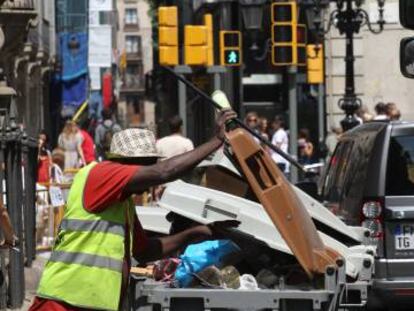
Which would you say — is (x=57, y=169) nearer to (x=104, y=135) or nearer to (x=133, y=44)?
(x=104, y=135)

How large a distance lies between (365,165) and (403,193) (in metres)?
0.44

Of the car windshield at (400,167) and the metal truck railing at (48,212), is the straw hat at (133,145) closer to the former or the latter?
the car windshield at (400,167)

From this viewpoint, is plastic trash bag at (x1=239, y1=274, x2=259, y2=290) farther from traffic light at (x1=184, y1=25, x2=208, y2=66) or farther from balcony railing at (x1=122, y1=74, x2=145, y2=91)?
balcony railing at (x1=122, y1=74, x2=145, y2=91)

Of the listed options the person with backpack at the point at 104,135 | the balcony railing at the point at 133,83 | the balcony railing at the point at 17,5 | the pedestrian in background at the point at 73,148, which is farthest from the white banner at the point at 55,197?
the balcony railing at the point at 133,83

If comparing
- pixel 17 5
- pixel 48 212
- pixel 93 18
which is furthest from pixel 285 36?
pixel 93 18

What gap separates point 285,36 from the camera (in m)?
21.8

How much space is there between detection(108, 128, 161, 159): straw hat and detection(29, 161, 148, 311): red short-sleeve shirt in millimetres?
90

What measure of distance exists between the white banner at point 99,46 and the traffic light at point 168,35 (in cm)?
2054

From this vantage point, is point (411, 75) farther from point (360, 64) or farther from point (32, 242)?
point (360, 64)

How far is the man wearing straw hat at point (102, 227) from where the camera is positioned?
5395 mm

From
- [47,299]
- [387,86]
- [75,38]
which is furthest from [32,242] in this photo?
[75,38]

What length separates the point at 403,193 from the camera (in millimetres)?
9398

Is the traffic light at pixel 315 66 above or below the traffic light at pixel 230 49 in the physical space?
below

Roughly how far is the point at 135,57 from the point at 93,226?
A: 13015 centimetres
